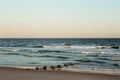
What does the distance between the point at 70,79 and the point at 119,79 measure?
2.47 metres

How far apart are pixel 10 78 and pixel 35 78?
124cm

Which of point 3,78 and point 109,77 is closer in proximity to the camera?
point 3,78

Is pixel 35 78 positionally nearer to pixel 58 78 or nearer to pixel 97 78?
pixel 58 78

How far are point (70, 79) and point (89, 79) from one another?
951mm

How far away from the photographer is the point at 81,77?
50.5ft

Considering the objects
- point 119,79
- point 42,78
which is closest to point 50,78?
point 42,78

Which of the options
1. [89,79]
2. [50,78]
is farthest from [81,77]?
[50,78]

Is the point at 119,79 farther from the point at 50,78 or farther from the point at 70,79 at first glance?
the point at 50,78

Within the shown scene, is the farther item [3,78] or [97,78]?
[97,78]

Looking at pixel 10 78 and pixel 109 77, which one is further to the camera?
pixel 109 77

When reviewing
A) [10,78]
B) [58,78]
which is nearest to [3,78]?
[10,78]

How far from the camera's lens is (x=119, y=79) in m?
14.9

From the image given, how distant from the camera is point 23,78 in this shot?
14.5m

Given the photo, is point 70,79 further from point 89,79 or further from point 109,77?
point 109,77
